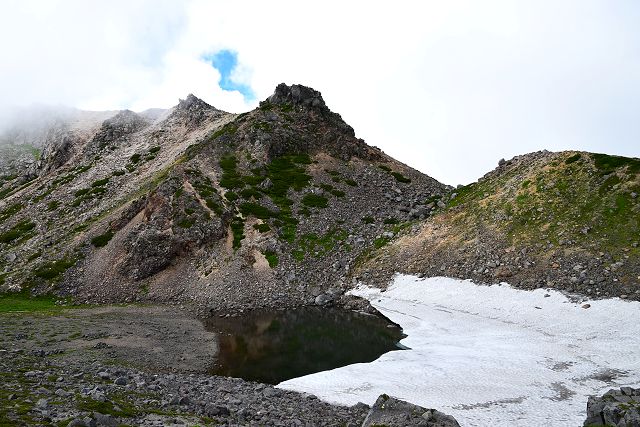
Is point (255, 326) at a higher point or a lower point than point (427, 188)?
lower

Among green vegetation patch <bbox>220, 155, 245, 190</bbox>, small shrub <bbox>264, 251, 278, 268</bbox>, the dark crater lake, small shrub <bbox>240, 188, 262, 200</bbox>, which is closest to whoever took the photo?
the dark crater lake

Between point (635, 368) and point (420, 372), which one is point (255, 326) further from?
point (635, 368)

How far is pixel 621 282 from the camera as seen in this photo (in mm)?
40125

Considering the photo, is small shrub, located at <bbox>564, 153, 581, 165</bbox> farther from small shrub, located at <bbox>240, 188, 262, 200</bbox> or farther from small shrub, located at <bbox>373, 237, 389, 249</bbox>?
small shrub, located at <bbox>240, 188, 262, 200</bbox>

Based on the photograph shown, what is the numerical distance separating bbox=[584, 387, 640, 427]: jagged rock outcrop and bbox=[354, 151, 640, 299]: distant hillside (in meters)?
22.4

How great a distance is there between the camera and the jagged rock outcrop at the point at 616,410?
17.9 m

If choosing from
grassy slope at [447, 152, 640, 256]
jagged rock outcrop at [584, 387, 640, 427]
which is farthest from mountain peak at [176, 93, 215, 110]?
jagged rock outcrop at [584, 387, 640, 427]

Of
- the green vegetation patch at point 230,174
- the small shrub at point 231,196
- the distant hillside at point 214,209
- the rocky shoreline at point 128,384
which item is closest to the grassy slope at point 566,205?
the distant hillside at point 214,209

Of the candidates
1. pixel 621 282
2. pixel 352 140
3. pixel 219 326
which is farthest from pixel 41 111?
pixel 621 282

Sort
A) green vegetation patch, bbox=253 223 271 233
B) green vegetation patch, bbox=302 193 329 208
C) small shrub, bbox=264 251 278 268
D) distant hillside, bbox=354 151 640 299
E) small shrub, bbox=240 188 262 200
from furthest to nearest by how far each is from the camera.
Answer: green vegetation patch, bbox=302 193 329 208, small shrub, bbox=240 188 262 200, green vegetation patch, bbox=253 223 271 233, small shrub, bbox=264 251 278 268, distant hillside, bbox=354 151 640 299

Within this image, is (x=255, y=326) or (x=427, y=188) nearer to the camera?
(x=255, y=326)

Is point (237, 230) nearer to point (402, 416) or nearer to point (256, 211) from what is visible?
point (256, 211)

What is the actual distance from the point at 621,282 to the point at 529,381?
19490 millimetres

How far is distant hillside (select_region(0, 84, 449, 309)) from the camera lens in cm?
6069
